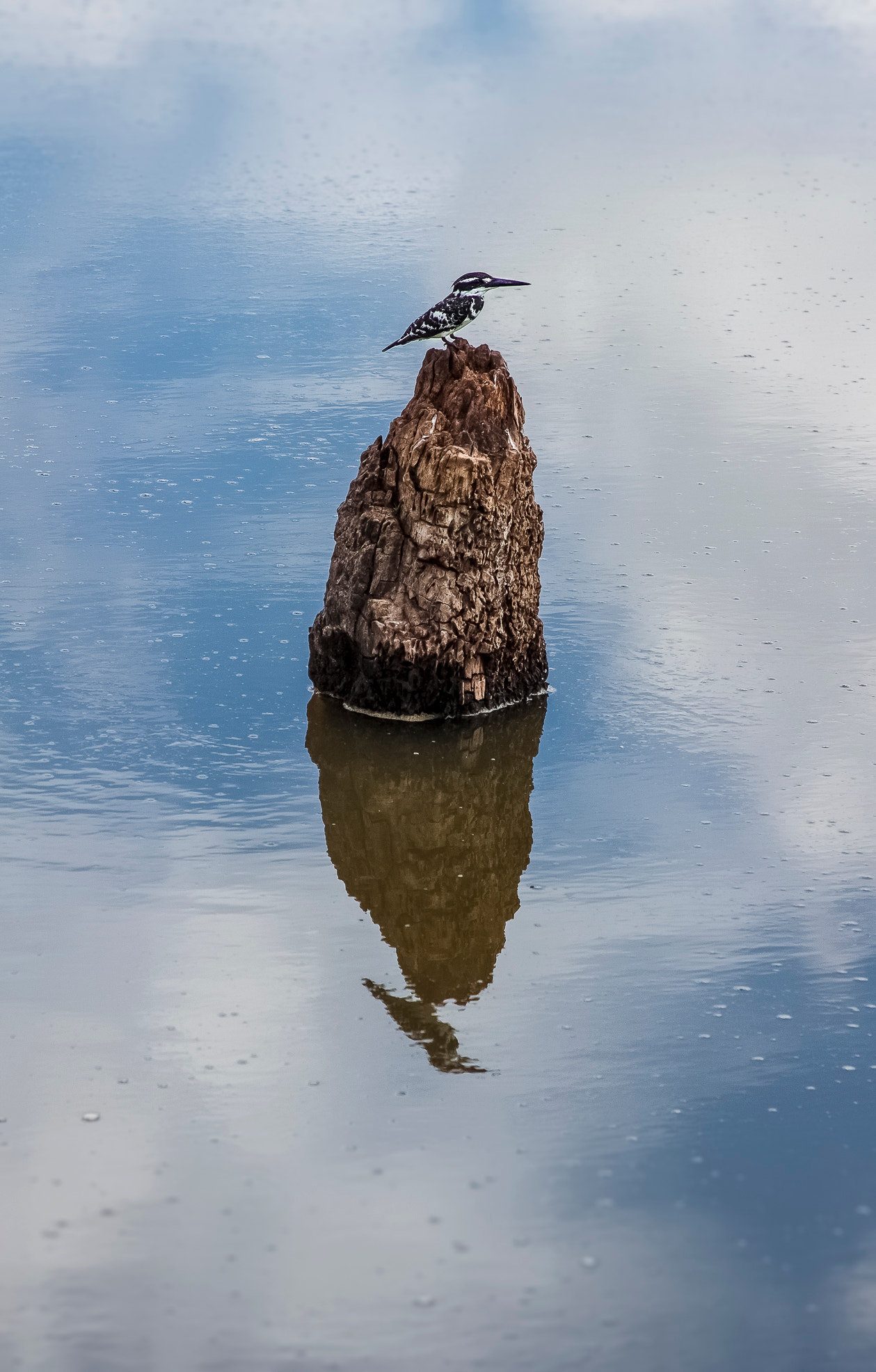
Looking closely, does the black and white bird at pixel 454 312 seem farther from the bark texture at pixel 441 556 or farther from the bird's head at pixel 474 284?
the bark texture at pixel 441 556

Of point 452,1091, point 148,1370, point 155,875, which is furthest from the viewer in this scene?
point 155,875

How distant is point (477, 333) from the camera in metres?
19.5

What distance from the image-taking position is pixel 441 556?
1045 cm

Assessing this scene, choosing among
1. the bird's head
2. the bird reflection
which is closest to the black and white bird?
the bird's head

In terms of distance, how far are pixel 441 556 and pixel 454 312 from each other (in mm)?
1555

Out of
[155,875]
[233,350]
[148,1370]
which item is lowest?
[148,1370]

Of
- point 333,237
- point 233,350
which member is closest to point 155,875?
point 233,350

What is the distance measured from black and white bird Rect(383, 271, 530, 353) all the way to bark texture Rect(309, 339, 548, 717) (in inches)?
6.5

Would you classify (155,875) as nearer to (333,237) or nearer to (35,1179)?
(35,1179)

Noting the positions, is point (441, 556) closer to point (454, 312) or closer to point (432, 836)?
point (454, 312)

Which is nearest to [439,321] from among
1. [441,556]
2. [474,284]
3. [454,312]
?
[454,312]

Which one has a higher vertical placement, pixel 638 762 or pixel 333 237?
pixel 333 237

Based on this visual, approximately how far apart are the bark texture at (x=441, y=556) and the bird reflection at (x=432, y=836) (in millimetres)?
292

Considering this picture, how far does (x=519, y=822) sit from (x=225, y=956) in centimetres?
231
